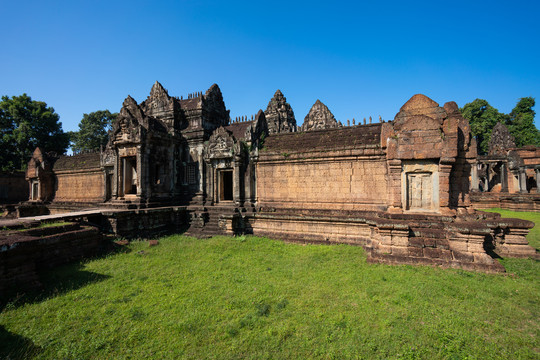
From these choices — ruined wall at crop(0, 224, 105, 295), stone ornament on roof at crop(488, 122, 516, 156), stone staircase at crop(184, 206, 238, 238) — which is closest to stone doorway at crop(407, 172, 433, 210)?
stone staircase at crop(184, 206, 238, 238)

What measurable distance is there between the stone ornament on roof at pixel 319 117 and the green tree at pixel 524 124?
1501 inches

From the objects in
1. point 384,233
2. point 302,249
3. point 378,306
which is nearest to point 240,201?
point 302,249

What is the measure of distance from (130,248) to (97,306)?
4.86m

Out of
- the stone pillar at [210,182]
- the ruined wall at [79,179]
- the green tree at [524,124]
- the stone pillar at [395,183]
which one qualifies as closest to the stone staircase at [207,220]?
the stone pillar at [210,182]

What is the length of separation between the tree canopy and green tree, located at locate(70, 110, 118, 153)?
187 ft

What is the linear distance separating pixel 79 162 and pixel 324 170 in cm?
1807

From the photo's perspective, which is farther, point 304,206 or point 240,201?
point 240,201

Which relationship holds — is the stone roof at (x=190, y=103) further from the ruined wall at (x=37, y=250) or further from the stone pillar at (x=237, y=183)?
the ruined wall at (x=37, y=250)

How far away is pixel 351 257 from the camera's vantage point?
25.6 ft

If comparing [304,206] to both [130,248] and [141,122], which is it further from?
[141,122]

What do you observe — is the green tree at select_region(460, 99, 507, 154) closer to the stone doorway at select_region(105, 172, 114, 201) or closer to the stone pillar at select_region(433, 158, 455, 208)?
the stone pillar at select_region(433, 158, 455, 208)

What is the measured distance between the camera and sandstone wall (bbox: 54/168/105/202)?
17.4 m

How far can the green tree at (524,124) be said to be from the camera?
39.0 m

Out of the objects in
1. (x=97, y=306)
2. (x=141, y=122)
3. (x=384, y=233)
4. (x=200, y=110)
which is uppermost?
(x=200, y=110)
